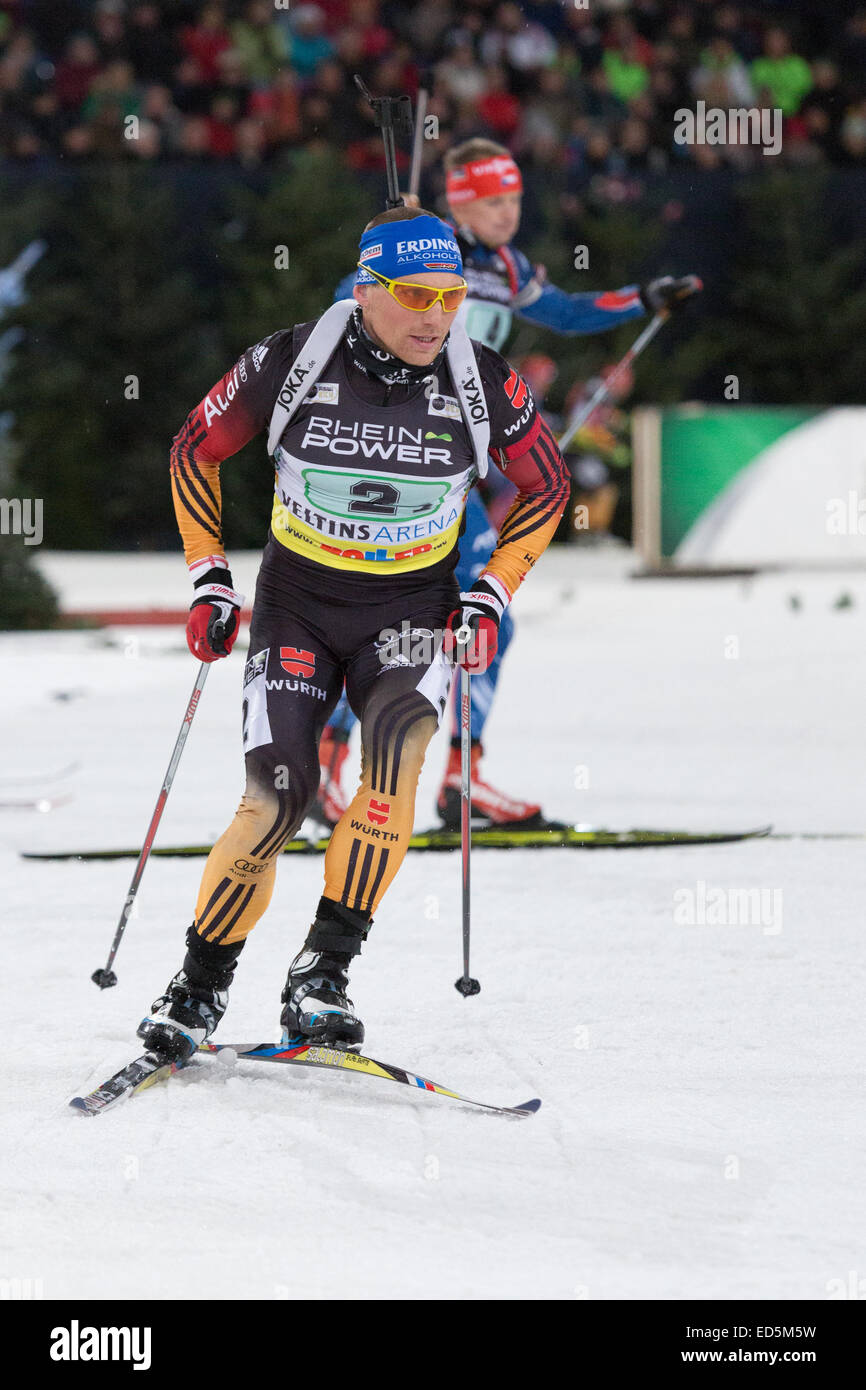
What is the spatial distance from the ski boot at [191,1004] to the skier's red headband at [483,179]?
10.7 feet

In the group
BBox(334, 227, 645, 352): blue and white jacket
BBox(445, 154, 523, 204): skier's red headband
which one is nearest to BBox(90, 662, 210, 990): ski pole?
BBox(334, 227, 645, 352): blue and white jacket

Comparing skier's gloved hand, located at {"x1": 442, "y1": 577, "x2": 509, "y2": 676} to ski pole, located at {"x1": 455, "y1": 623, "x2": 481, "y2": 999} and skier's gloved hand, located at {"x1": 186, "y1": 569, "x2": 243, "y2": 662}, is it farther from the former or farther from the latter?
skier's gloved hand, located at {"x1": 186, "y1": 569, "x2": 243, "y2": 662}

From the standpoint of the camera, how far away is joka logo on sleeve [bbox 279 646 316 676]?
390cm

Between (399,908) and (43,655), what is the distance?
6.44 metres

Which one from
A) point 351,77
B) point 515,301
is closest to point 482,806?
point 515,301

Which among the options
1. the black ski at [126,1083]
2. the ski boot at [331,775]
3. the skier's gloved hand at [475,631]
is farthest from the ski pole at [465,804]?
the ski boot at [331,775]

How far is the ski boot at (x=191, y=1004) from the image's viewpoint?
377 centimetres

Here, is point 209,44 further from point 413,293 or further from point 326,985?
point 326,985

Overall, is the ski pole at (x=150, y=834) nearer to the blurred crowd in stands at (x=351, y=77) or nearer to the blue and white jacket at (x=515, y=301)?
the blue and white jacket at (x=515, y=301)

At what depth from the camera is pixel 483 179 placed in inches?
244

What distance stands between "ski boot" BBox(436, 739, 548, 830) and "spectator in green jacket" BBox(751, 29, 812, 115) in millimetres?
14230

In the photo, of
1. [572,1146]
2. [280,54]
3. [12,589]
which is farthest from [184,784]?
[280,54]
